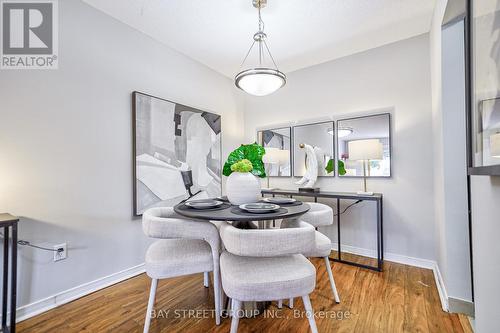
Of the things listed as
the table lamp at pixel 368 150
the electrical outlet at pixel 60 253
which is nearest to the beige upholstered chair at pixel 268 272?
the electrical outlet at pixel 60 253

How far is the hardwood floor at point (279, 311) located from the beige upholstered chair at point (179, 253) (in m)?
0.26

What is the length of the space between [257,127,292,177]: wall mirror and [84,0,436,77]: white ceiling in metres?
1.06

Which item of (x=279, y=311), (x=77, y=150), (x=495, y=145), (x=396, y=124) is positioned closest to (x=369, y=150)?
(x=396, y=124)

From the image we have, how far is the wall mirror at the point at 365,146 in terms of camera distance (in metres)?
2.35

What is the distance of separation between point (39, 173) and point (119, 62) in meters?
1.22

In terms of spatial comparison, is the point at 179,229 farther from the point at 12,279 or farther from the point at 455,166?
the point at 455,166

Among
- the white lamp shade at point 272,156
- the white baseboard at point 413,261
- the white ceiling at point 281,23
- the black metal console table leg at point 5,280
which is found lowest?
the white baseboard at point 413,261

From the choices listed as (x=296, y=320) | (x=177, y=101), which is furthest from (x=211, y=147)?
(x=296, y=320)

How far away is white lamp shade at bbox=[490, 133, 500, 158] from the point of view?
722mm

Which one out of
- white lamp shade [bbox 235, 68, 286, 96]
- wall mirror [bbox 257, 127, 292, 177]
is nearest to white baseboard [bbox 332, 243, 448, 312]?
wall mirror [bbox 257, 127, 292, 177]

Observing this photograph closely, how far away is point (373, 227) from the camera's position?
8.57 ft

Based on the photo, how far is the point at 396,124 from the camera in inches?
98.4

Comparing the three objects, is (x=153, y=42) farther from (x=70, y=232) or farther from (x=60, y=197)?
(x=70, y=232)

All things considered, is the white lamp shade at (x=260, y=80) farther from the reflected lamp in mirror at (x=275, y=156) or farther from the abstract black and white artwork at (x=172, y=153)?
the reflected lamp in mirror at (x=275, y=156)
